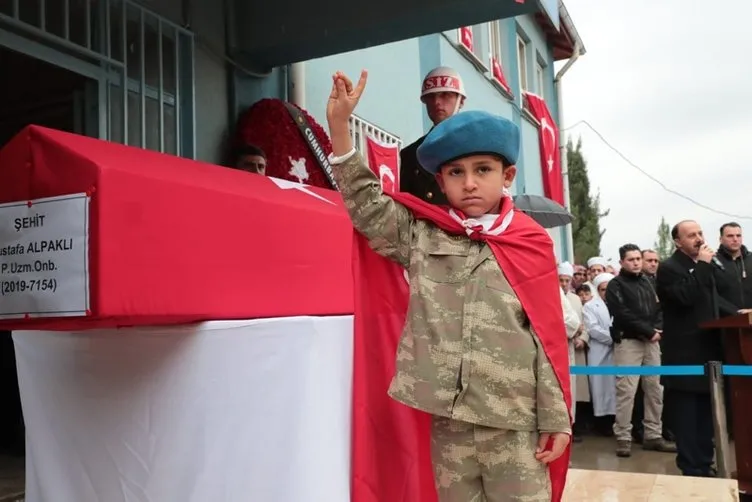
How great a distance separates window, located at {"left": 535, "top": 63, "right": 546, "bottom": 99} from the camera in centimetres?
1293

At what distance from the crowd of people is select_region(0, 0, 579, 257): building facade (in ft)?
6.23

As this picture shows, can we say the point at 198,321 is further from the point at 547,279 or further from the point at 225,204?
the point at 547,279

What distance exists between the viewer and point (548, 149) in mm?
12773

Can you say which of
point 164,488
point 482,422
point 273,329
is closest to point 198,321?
point 273,329

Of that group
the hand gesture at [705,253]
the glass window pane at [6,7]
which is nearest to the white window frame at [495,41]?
the hand gesture at [705,253]

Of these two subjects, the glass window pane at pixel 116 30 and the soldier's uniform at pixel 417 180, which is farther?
the glass window pane at pixel 116 30

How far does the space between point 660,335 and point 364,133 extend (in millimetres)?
2936

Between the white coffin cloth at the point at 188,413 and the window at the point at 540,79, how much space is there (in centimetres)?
1177

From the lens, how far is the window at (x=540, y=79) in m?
12.9

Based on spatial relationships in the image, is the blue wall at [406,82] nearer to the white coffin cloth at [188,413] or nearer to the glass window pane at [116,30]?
the glass window pane at [116,30]

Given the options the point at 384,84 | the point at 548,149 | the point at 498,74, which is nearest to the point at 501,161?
the point at 384,84

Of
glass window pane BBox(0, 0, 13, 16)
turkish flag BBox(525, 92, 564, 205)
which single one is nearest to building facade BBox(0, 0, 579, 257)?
glass window pane BBox(0, 0, 13, 16)

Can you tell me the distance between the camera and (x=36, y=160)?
1451mm

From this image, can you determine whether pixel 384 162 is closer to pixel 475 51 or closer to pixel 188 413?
pixel 475 51
